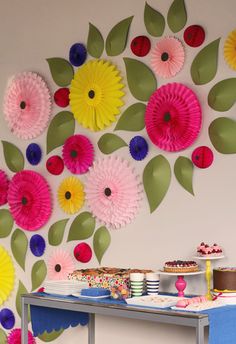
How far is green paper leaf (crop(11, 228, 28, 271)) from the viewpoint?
399 cm

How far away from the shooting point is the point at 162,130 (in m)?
3.31

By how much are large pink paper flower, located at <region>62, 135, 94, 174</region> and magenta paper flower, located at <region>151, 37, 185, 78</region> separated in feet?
1.95

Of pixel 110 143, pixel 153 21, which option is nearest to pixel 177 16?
pixel 153 21

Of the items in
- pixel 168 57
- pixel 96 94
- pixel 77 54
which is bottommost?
pixel 96 94

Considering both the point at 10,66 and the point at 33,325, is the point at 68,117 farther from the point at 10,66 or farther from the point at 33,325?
the point at 33,325

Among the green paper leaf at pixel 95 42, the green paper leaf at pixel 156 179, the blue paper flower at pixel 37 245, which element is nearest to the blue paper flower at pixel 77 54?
the green paper leaf at pixel 95 42

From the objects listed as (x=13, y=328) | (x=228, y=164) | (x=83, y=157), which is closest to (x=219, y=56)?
(x=228, y=164)

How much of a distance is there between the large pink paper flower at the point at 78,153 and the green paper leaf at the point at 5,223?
23.7 inches

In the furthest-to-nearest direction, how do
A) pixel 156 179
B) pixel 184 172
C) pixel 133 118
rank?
1. pixel 133 118
2. pixel 156 179
3. pixel 184 172

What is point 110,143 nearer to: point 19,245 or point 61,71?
point 61,71

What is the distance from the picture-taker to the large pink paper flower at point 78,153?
12.0 ft

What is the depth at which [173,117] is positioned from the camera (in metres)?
3.27

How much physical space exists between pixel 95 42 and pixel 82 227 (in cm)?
103

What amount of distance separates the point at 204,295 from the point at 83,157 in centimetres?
107
